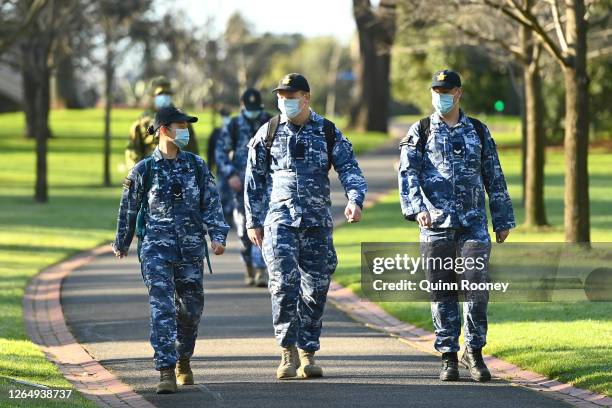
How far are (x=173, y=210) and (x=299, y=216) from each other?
85 centimetres

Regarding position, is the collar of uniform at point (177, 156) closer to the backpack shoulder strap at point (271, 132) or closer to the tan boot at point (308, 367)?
the backpack shoulder strap at point (271, 132)

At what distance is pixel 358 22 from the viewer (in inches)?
2192

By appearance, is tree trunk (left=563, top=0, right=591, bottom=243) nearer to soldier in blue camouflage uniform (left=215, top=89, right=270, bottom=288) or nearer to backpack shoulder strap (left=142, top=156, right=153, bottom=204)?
soldier in blue camouflage uniform (left=215, top=89, right=270, bottom=288)

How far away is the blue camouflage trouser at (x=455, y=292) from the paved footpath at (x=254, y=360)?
303 mm

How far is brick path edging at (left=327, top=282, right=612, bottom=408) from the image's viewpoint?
9.06m

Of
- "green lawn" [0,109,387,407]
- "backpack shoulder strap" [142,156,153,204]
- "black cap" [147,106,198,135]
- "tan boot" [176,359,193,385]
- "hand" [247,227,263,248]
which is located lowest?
"green lawn" [0,109,387,407]

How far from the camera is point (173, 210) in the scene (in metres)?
9.52

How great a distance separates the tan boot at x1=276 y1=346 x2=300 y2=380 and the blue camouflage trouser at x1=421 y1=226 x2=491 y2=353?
0.98 m

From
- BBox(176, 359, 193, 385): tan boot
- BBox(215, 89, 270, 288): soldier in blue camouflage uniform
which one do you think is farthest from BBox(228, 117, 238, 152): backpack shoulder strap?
BBox(176, 359, 193, 385): tan boot

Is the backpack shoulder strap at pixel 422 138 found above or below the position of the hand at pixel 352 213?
above

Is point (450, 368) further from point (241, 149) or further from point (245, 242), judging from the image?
point (245, 242)

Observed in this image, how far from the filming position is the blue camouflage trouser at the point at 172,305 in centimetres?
938

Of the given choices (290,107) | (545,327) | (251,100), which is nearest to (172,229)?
(290,107)

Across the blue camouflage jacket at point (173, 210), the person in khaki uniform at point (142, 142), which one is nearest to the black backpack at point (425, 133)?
the blue camouflage jacket at point (173, 210)
